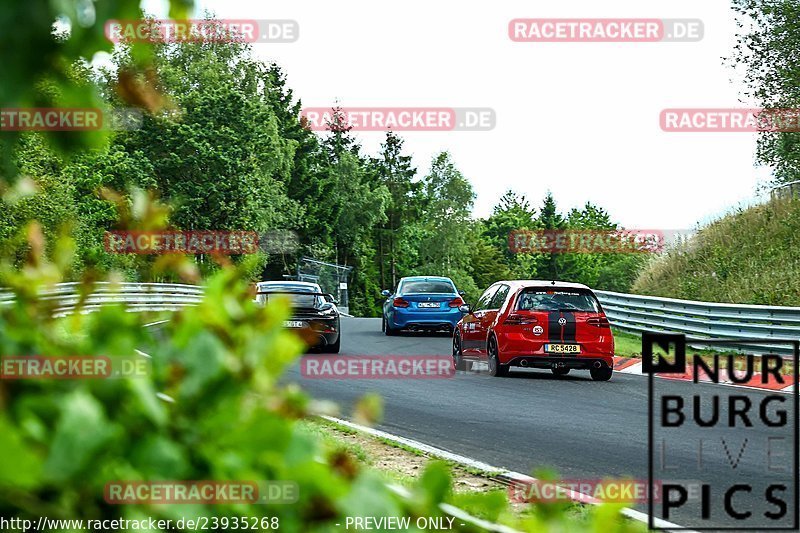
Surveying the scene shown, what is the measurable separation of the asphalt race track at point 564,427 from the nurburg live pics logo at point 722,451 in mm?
27

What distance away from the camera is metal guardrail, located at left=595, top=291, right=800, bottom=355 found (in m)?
20.0

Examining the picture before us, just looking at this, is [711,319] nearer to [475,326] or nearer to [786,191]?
[475,326]

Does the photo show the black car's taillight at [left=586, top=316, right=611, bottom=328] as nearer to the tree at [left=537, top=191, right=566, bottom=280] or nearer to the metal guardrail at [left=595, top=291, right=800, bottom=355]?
the metal guardrail at [left=595, top=291, right=800, bottom=355]

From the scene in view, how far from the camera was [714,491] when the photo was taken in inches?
327

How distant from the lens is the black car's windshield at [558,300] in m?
17.0

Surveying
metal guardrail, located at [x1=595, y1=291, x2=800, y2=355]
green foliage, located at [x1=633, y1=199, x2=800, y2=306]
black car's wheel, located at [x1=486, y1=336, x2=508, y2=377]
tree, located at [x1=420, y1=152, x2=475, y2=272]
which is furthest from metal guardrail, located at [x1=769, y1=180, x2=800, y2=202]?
tree, located at [x1=420, y1=152, x2=475, y2=272]

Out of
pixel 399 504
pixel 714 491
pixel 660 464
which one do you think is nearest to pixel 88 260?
pixel 399 504

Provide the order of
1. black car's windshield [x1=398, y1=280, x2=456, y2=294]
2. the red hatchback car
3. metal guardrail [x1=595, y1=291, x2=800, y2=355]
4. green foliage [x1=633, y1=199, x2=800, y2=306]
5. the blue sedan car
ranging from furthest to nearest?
1. green foliage [x1=633, y1=199, x2=800, y2=306]
2. black car's windshield [x1=398, y1=280, x2=456, y2=294]
3. the blue sedan car
4. metal guardrail [x1=595, y1=291, x2=800, y2=355]
5. the red hatchback car

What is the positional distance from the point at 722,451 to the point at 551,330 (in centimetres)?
665

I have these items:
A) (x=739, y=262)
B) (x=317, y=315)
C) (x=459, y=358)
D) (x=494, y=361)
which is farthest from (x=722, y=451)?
(x=739, y=262)

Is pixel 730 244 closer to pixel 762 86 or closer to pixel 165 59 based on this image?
pixel 762 86

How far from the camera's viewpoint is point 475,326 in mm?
18438

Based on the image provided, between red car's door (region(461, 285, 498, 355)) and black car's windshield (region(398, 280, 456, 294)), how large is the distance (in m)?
8.86

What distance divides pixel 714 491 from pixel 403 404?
5837 mm
